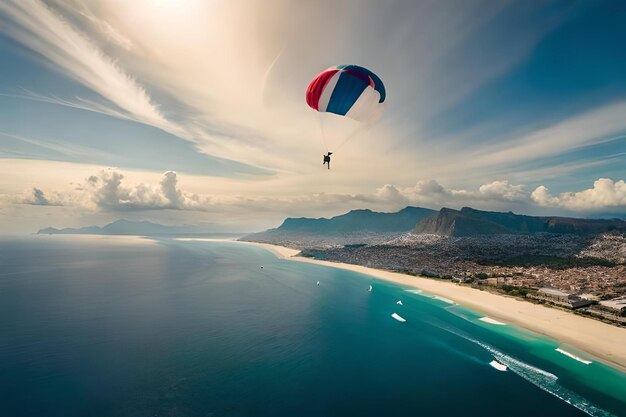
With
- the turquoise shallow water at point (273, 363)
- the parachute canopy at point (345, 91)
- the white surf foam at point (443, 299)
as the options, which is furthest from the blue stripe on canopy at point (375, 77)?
the white surf foam at point (443, 299)

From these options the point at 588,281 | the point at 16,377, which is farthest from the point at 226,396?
the point at 588,281

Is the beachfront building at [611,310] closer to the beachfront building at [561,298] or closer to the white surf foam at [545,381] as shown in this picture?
the beachfront building at [561,298]

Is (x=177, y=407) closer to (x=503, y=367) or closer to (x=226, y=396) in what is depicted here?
(x=226, y=396)

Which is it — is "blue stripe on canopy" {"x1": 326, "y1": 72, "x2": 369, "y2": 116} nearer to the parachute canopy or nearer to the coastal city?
the parachute canopy

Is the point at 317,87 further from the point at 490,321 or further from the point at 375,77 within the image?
the point at 490,321

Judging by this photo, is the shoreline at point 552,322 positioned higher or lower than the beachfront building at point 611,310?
lower

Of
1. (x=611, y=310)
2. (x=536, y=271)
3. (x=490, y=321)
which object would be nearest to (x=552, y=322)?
(x=490, y=321)

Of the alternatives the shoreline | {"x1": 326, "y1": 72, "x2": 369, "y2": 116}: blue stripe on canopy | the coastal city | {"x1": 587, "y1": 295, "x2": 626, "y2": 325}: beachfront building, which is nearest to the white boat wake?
the shoreline
